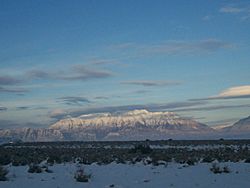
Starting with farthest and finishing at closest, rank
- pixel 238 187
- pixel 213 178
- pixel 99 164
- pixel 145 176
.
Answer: pixel 99 164 → pixel 145 176 → pixel 213 178 → pixel 238 187

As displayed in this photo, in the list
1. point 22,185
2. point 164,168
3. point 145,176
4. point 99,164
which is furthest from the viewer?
point 99,164

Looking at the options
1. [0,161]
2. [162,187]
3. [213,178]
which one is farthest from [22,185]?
[0,161]

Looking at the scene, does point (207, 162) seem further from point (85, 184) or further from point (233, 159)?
point (85, 184)

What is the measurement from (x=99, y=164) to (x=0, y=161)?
8119 mm

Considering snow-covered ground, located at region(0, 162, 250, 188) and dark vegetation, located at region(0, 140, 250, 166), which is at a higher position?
dark vegetation, located at region(0, 140, 250, 166)

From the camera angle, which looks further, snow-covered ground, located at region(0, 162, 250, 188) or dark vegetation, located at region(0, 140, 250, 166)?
dark vegetation, located at region(0, 140, 250, 166)

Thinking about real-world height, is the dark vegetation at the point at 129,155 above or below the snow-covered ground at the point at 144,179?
above

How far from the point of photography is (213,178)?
960 inches

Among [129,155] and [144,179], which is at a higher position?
[129,155]

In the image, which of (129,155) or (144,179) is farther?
(129,155)

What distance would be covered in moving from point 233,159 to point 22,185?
19.6 metres

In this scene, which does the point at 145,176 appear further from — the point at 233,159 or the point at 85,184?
the point at 233,159

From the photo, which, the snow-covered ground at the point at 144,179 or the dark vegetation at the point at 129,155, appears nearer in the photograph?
the snow-covered ground at the point at 144,179

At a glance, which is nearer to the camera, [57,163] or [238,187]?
[238,187]
